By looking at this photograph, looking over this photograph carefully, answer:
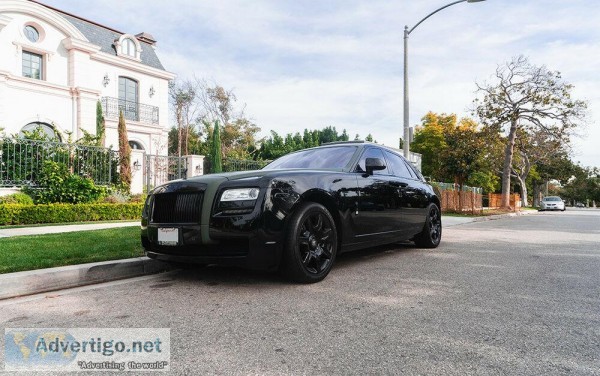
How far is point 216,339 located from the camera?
2568 mm

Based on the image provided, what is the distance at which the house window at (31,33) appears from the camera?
Result: 19619 mm

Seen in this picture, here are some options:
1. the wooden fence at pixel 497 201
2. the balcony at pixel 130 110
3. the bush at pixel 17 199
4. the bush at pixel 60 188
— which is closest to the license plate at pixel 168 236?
the bush at pixel 60 188

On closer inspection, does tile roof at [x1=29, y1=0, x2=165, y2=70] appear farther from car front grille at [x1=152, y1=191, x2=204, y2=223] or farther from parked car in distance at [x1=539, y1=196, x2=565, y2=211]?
parked car in distance at [x1=539, y1=196, x2=565, y2=211]

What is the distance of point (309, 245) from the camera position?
13.3 ft

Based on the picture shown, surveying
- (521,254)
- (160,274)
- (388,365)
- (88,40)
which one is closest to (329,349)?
(388,365)

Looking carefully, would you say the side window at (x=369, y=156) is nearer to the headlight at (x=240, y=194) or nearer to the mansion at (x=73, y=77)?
the headlight at (x=240, y=194)

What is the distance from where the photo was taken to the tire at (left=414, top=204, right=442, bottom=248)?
265 inches

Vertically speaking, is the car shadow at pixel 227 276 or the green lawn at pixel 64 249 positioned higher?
the green lawn at pixel 64 249

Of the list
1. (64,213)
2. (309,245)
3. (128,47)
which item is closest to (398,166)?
(309,245)

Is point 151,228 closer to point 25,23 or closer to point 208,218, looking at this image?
point 208,218

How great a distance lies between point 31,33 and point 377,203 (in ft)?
72.8

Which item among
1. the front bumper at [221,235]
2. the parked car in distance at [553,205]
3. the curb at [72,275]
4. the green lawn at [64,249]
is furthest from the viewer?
the parked car in distance at [553,205]

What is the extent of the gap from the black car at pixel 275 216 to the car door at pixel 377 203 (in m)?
0.01

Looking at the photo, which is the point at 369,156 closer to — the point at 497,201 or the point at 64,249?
the point at 64,249
